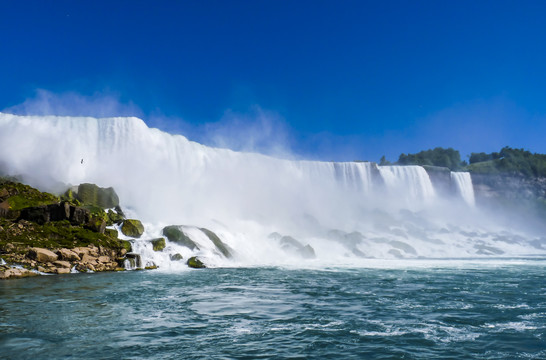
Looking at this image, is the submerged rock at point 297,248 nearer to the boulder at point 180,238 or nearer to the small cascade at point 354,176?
the boulder at point 180,238

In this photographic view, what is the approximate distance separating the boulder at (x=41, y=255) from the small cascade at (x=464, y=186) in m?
72.0

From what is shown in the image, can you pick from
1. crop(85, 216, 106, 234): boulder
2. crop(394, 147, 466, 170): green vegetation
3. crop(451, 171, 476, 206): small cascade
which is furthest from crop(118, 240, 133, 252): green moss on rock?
crop(394, 147, 466, 170): green vegetation

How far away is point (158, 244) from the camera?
29438 mm

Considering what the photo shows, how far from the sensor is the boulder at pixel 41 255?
2259 centimetres

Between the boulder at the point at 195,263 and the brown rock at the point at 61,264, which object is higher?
the brown rock at the point at 61,264

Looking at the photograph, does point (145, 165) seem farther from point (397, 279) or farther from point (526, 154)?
point (526, 154)

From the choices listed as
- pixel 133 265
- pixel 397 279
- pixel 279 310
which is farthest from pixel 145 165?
pixel 279 310

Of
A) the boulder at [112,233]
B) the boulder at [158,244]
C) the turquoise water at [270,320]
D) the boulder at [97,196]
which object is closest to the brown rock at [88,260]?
the boulder at [112,233]

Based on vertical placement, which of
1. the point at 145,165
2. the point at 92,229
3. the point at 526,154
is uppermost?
the point at 526,154

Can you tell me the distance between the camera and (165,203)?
44.3 meters

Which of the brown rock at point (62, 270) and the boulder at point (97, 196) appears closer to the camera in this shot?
the brown rock at point (62, 270)

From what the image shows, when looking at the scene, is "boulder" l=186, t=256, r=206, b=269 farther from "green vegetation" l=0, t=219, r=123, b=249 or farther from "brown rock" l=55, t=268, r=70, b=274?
"brown rock" l=55, t=268, r=70, b=274

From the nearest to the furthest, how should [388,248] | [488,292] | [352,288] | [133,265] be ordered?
[488,292]
[352,288]
[133,265]
[388,248]

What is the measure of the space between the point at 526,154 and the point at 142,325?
110920 mm
